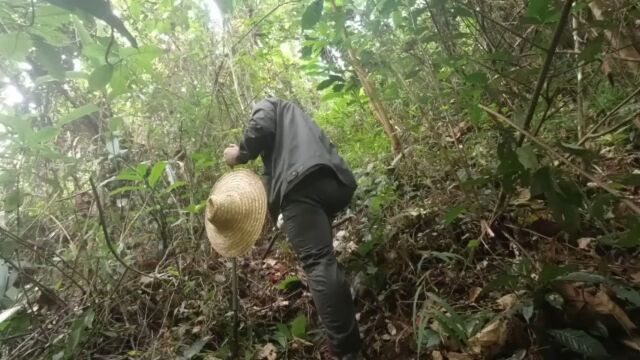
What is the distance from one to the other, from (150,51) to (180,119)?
84.4 inches

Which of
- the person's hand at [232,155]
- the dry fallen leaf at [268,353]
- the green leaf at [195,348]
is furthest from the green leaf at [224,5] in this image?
the green leaf at [195,348]

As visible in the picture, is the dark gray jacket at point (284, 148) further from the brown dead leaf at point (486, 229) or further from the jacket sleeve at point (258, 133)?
the brown dead leaf at point (486, 229)

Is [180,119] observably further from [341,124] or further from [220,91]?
[341,124]

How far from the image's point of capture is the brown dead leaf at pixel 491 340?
1.98 meters

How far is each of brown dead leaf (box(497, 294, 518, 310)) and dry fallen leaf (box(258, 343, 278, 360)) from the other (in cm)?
137

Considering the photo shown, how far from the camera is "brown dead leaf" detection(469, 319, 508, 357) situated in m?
1.98

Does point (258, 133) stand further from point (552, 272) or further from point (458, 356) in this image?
point (552, 272)

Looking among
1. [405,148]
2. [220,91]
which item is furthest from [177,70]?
[405,148]

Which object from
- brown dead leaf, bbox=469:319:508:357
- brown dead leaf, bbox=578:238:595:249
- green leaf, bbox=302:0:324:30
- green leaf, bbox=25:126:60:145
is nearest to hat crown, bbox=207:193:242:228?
green leaf, bbox=25:126:60:145

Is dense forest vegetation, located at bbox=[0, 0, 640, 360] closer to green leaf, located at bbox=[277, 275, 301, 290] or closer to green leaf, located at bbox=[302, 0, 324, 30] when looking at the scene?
green leaf, located at bbox=[277, 275, 301, 290]

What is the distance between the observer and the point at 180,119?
3414mm

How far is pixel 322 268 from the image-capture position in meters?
2.63

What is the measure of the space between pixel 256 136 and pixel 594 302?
2.03 m

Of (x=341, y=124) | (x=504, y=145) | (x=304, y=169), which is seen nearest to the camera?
(x=504, y=145)
